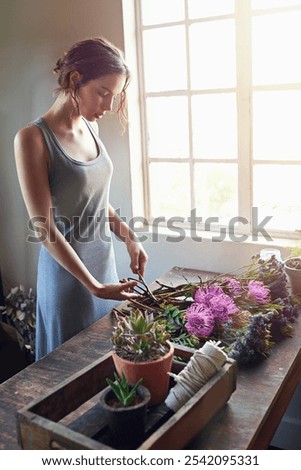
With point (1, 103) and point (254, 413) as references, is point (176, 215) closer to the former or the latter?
point (1, 103)

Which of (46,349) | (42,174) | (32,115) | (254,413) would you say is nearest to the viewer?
(254,413)

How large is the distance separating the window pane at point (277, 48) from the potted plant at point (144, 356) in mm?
1434

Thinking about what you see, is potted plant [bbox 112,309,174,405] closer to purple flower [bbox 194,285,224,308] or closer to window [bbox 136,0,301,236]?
purple flower [bbox 194,285,224,308]

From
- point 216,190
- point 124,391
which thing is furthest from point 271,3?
point 124,391

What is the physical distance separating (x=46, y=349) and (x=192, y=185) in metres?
1.05

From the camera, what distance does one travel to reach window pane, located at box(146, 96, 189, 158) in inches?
100

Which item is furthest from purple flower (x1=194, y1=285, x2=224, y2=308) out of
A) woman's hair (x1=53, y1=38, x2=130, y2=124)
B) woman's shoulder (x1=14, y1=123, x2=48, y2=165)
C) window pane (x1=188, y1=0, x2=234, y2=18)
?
window pane (x1=188, y1=0, x2=234, y2=18)

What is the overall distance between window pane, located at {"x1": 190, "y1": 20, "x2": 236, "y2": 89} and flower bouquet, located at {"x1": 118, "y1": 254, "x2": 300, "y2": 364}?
0.90 meters

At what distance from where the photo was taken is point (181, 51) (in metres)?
2.46

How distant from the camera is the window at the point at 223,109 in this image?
2270 millimetres

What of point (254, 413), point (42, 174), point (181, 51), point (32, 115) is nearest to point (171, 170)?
point (181, 51)

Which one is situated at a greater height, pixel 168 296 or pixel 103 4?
pixel 103 4

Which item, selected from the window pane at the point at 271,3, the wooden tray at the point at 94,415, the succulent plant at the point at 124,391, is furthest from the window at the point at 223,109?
the succulent plant at the point at 124,391

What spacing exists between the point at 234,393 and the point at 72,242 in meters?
0.87
